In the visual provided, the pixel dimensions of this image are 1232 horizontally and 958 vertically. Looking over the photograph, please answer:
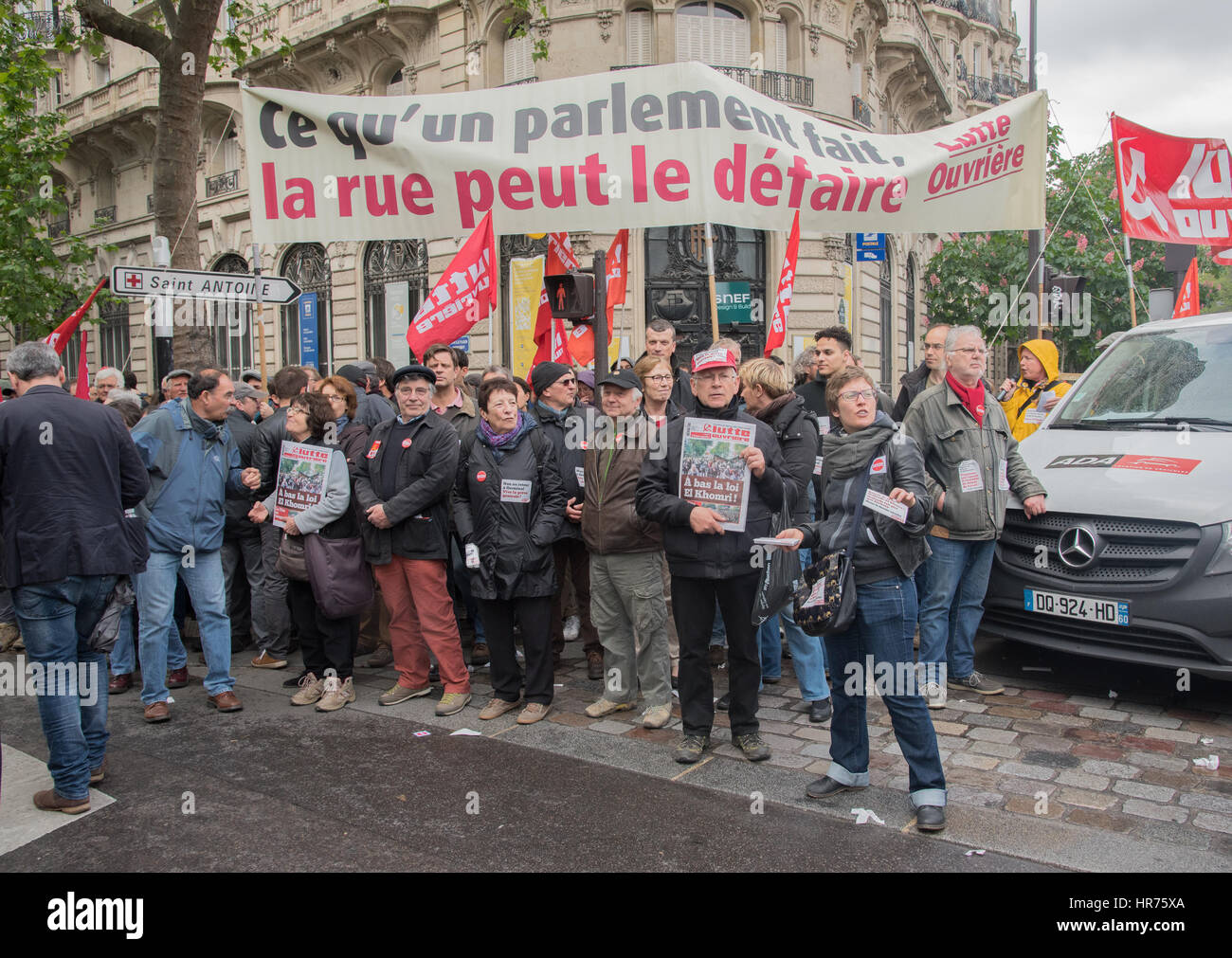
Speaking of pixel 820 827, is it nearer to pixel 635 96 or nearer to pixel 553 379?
pixel 553 379

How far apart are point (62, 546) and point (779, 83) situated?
19.2 meters

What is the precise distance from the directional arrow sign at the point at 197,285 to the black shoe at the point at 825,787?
660 centimetres

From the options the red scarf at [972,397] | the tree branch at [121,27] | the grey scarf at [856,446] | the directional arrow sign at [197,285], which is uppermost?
the tree branch at [121,27]

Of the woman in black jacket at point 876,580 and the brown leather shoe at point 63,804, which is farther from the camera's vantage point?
the brown leather shoe at point 63,804

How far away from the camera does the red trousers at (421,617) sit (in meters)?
6.00

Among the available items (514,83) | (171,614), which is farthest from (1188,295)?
(514,83)

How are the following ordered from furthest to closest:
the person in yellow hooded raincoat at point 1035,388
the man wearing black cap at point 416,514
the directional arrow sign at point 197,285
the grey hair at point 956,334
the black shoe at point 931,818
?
the directional arrow sign at point 197,285 → the person in yellow hooded raincoat at point 1035,388 → the grey hair at point 956,334 → the man wearing black cap at point 416,514 → the black shoe at point 931,818

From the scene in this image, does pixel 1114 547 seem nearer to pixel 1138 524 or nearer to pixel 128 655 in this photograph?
pixel 1138 524

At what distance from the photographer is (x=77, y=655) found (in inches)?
186

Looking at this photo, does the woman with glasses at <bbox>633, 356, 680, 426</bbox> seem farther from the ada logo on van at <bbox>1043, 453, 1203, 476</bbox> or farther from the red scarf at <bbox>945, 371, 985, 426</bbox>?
the ada logo on van at <bbox>1043, 453, 1203, 476</bbox>

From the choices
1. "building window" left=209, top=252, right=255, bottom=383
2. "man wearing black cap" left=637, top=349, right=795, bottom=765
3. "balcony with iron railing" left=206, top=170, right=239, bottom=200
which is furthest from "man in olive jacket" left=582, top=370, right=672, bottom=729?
"balcony with iron railing" left=206, top=170, right=239, bottom=200

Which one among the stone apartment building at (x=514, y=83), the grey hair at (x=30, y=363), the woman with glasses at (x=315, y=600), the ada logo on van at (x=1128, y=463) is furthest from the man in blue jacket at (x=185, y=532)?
the stone apartment building at (x=514, y=83)

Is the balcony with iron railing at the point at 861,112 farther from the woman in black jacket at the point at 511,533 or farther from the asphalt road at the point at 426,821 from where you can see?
the asphalt road at the point at 426,821
